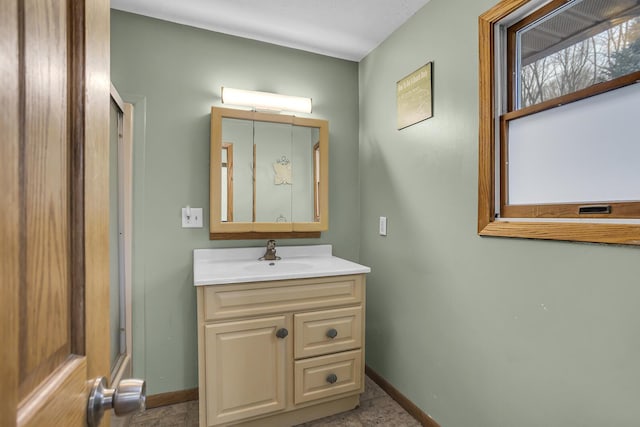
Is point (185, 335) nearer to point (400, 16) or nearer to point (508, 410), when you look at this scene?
point (508, 410)

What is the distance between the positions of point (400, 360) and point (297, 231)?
1.02 meters

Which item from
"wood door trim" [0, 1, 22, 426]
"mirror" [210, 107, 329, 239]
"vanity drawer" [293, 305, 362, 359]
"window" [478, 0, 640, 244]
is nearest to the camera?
"wood door trim" [0, 1, 22, 426]

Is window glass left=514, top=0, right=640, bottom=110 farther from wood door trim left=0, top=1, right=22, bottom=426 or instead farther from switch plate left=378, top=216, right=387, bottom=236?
wood door trim left=0, top=1, right=22, bottom=426

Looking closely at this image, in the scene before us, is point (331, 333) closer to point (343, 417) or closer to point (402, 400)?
point (343, 417)

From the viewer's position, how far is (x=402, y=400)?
1818mm

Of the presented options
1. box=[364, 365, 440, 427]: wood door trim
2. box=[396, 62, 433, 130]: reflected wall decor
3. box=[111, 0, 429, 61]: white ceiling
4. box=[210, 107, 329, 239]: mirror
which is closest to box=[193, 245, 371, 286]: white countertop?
box=[210, 107, 329, 239]: mirror

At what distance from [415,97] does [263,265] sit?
132 centimetres

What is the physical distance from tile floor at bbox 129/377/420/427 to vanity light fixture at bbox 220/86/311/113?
1841mm

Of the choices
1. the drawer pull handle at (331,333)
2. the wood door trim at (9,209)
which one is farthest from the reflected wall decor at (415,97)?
the wood door trim at (9,209)

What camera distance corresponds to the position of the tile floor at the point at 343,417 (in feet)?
5.51

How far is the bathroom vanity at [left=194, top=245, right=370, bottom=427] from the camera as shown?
146 centimetres

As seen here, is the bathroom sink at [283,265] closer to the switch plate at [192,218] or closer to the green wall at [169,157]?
the green wall at [169,157]

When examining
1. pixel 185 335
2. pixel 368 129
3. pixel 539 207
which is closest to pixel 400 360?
pixel 539 207

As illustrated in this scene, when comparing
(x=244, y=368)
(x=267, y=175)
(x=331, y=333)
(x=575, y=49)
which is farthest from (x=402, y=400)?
(x=575, y=49)
